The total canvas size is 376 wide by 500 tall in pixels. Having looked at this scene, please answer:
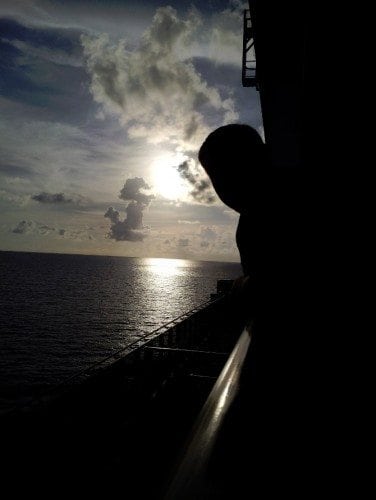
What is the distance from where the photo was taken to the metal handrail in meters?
0.55

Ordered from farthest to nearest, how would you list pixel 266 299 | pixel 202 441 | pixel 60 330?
pixel 60 330, pixel 266 299, pixel 202 441

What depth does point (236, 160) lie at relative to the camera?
1203 millimetres

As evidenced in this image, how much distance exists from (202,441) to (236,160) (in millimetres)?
920

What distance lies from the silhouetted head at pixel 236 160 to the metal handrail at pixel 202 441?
628 mm

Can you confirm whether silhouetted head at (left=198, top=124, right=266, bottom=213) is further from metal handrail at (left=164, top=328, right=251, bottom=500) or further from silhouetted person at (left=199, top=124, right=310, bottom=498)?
metal handrail at (left=164, top=328, right=251, bottom=500)

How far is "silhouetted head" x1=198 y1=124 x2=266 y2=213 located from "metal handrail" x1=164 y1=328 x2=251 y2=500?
628 mm

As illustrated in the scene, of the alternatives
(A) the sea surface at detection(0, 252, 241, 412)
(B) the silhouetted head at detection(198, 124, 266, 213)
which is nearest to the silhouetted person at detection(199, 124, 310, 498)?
(B) the silhouetted head at detection(198, 124, 266, 213)

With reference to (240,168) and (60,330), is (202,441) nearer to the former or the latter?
(240,168)

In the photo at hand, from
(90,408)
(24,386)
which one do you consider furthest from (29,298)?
(90,408)

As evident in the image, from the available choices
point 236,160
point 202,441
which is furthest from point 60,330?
point 202,441

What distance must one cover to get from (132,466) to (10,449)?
5.31m

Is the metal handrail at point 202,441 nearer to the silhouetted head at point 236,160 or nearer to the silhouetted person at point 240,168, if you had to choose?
the silhouetted person at point 240,168

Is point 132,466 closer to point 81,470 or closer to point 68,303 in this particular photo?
point 81,470

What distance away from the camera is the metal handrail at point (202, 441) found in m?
0.55
